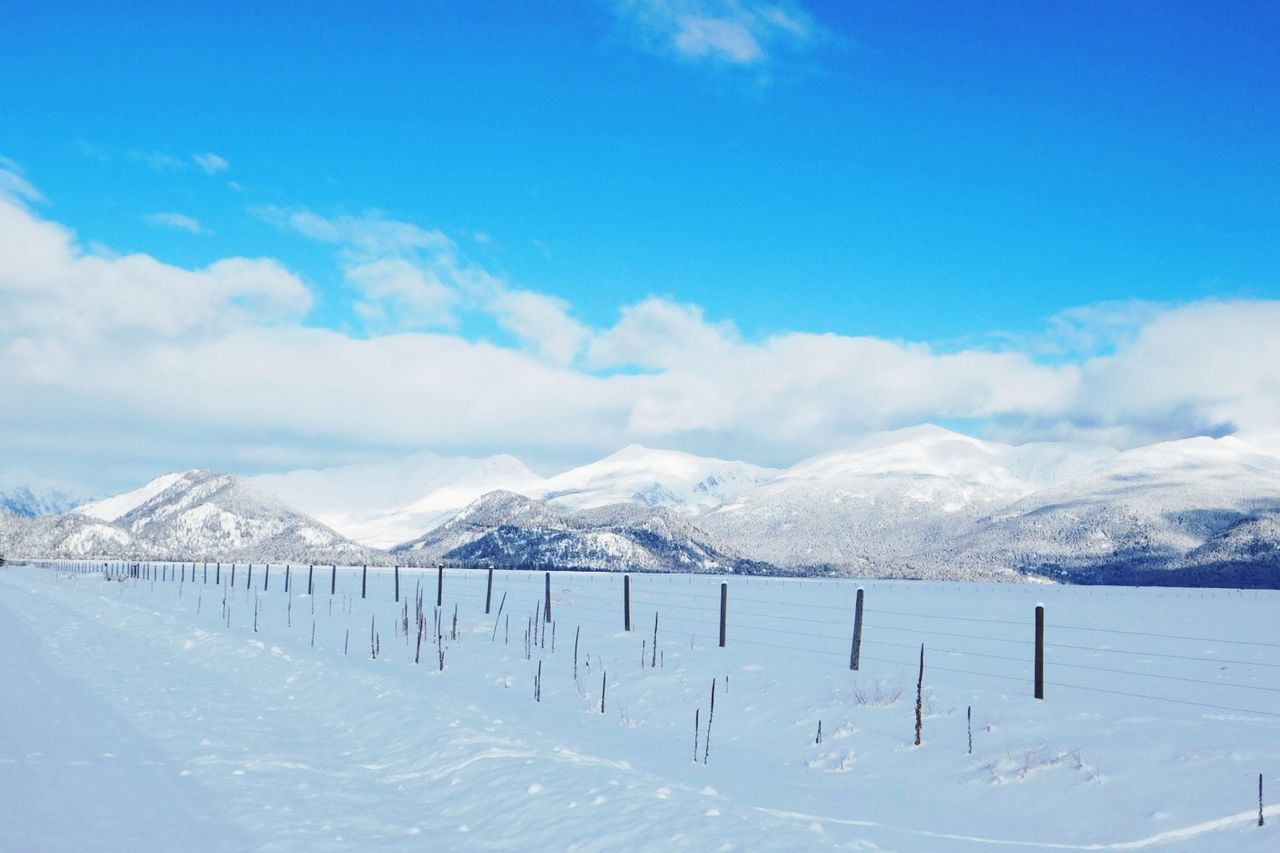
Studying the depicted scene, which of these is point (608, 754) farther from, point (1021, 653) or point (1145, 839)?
point (1021, 653)

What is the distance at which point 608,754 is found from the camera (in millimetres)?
12617

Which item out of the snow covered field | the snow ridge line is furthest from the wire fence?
the snow ridge line

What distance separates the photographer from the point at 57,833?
8.20 m

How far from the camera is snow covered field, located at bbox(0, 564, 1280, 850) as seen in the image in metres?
8.95

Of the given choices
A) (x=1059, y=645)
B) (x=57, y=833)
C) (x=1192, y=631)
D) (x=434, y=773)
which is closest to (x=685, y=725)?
(x=434, y=773)

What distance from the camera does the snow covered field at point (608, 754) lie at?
Result: 895cm

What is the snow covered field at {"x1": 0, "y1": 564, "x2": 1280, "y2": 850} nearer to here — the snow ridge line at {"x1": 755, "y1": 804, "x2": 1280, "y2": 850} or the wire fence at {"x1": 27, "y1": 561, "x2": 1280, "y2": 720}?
the snow ridge line at {"x1": 755, "y1": 804, "x2": 1280, "y2": 850}

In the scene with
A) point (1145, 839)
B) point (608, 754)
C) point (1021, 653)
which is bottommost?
point (1021, 653)

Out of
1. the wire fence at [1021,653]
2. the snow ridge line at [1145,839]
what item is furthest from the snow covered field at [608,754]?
the wire fence at [1021,653]

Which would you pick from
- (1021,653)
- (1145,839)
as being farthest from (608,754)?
(1021,653)

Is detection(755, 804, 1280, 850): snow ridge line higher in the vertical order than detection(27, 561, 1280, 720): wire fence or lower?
higher

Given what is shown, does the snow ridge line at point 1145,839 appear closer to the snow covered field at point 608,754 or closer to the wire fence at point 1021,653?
the snow covered field at point 608,754

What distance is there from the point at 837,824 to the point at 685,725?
5.60 m

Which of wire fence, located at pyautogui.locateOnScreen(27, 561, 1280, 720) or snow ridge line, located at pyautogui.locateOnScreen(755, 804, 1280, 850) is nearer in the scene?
snow ridge line, located at pyautogui.locateOnScreen(755, 804, 1280, 850)
